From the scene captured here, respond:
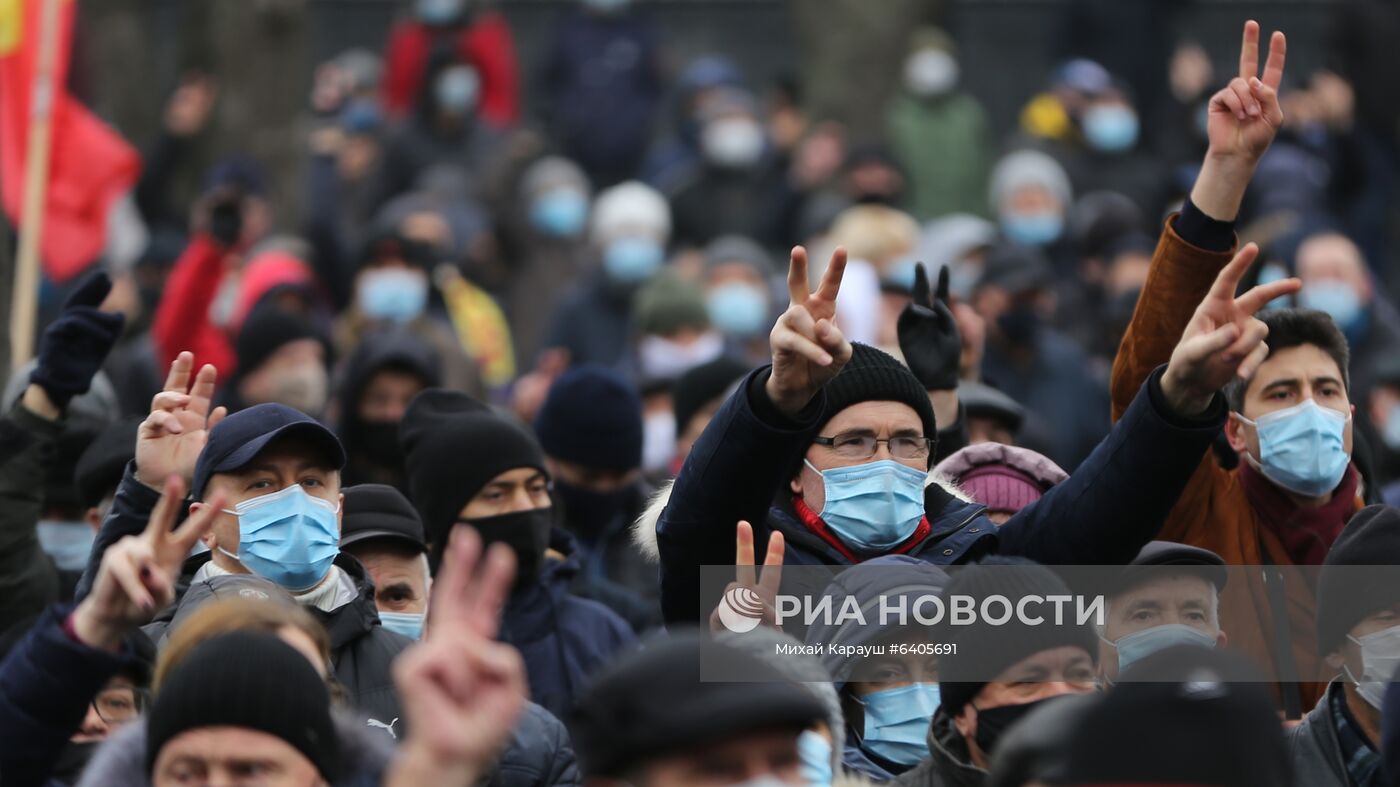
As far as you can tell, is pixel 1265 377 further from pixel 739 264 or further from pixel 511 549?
pixel 739 264

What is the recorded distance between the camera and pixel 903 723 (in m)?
5.64

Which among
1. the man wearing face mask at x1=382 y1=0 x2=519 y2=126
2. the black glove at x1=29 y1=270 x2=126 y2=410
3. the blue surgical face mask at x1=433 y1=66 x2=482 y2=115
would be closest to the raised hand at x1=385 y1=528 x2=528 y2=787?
the black glove at x1=29 y1=270 x2=126 y2=410

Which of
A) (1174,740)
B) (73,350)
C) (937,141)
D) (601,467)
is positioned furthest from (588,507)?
(937,141)

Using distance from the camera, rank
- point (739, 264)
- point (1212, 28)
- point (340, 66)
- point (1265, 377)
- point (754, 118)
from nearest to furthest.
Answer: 1. point (1265, 377)
2. point (739, 264)
3. point (754, 118)
4. point (340, 66)
5. point (1212, 28)

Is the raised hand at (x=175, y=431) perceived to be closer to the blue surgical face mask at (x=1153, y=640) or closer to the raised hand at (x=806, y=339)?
the raised hand at (x=806, y=339)

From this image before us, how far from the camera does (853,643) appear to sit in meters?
5.63

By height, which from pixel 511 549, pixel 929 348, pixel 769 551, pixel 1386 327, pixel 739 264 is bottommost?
pixel 769 551

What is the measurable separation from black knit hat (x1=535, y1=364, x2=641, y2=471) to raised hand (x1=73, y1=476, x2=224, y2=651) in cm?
431

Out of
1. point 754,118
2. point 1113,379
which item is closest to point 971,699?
point 1113,379

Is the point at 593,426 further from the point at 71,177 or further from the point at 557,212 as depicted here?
the point at 557,212

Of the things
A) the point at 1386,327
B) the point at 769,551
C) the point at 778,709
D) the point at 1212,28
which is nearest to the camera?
the point at 778,709

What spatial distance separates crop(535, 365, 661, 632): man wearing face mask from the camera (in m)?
9.23

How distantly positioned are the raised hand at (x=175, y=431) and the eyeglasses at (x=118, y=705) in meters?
0.75

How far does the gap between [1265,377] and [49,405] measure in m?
3.50
